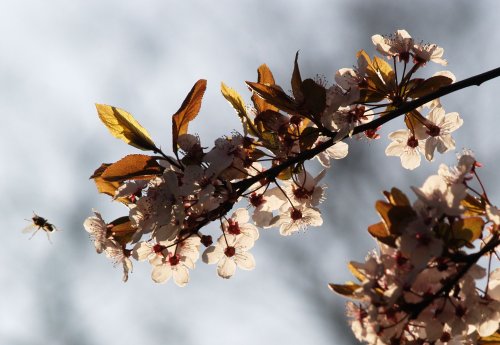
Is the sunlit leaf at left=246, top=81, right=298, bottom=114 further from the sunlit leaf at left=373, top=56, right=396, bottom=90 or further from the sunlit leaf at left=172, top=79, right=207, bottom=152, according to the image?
the sunlit leaf at left=373, top=56, right=396, bottom=90

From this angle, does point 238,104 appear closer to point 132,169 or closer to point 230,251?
point 132,169

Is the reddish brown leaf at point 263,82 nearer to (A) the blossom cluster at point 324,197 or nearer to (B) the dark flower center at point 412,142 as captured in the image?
(A) the blossom cluster at point 324,197

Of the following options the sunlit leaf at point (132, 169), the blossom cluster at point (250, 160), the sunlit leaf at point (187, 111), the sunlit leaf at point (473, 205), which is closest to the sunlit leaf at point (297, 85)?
the blossom cluster at point (250, 160)

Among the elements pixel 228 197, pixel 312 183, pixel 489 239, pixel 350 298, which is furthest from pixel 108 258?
pixel 489 239

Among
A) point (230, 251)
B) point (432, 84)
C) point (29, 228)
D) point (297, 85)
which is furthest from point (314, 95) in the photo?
point (29, 228)

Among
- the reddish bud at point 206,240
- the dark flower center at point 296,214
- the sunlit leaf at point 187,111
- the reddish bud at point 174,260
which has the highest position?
the sunlit leaf at point 187,111

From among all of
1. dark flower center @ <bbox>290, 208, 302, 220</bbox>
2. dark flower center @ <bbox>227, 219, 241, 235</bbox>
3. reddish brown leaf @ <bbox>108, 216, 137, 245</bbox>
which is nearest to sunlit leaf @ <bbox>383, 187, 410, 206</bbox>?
dark flower center @ <bbox>290, 208, 302, 220</bbox>

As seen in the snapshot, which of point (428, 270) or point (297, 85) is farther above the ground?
point (297, 85)
